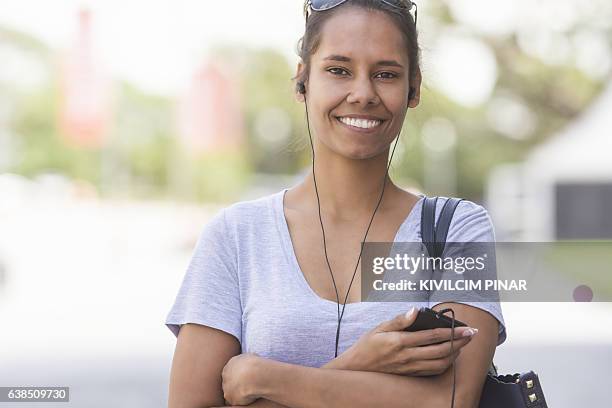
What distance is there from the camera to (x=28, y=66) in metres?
43.4

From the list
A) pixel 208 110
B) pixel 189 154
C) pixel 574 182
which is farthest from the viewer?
pixel 189 154

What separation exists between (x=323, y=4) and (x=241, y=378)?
2.98 feet

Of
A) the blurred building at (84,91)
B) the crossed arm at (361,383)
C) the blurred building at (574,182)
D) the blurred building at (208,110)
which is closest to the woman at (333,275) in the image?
the crossed arm at (361,383)

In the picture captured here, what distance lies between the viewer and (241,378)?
2.09 meters

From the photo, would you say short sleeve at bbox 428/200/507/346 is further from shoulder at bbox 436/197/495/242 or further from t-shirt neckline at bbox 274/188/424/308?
t-shirt neckline at bbox 274/188/424/308

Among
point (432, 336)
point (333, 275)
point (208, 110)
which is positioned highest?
point (208, 110)

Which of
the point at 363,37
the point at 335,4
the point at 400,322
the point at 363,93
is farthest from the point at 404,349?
the point at 335,4

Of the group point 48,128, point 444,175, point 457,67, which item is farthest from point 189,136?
point 444,175

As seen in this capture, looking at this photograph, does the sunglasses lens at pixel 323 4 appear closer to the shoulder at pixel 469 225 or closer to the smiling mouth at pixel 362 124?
the smiling mouth at pixel 362 124

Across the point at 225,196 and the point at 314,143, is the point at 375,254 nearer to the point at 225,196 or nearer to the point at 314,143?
the point at 314,143

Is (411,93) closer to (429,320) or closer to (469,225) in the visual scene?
(469,225)

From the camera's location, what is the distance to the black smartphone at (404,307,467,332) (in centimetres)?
197

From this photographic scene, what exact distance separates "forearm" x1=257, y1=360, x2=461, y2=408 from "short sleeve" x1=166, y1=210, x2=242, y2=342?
172mm

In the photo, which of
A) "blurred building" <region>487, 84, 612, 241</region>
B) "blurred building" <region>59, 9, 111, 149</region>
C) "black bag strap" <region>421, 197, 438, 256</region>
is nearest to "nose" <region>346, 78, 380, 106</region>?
"black bag strap" <region>421, 197, 438, 256</region>
